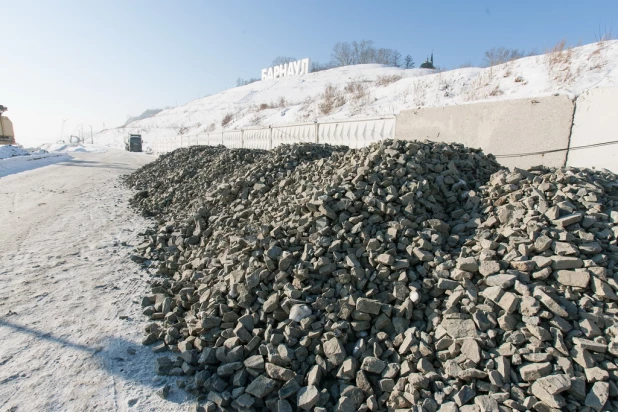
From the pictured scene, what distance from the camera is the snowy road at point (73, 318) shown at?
109 inches

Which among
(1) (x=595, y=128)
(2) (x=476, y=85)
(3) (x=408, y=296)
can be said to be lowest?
(3) (x=408, y=296)

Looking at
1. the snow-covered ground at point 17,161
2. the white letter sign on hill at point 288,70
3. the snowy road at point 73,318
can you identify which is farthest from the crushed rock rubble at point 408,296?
the white letter sign on hill at point 288,70

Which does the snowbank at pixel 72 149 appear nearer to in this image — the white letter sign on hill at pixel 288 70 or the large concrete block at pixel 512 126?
the white letter sign on hill at pixel 288 70

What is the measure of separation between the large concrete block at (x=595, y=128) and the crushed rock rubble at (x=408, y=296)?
818 mm

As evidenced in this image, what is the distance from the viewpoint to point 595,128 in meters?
4.69

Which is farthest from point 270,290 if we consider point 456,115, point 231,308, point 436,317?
point 456,115

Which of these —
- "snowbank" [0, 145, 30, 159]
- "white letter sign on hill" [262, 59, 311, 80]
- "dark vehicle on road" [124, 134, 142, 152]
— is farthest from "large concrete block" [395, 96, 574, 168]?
"white letter sign on hill" [262, 59, 311, 80]

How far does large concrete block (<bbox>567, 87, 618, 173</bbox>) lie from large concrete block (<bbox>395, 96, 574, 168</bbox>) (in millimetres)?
121

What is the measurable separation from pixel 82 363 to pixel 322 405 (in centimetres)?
217

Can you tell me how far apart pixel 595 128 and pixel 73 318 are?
6.84m

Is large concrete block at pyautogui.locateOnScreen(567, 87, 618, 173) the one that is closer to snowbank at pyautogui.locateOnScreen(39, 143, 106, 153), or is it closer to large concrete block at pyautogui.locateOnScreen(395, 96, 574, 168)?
large concrete block at pyautogui.locateOnScreen(395, 96, 574, 168)

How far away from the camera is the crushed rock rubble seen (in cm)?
247

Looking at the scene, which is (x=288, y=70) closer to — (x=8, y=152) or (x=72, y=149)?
(x=72, y=149)

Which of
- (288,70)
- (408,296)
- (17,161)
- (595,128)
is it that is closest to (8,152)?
(17,161)
